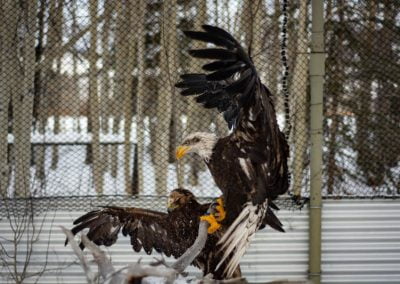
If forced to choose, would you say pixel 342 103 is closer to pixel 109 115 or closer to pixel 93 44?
pixel 93 44

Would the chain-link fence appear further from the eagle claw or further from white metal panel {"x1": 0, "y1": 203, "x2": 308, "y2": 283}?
the eagle claw

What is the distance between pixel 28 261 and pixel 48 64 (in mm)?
2077

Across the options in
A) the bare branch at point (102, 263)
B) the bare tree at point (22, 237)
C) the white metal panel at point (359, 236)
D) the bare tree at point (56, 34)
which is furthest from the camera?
the bare tree at point (56, 34)

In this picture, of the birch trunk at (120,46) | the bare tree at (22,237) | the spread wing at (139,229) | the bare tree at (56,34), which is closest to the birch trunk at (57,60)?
the bare tree at (56,34)

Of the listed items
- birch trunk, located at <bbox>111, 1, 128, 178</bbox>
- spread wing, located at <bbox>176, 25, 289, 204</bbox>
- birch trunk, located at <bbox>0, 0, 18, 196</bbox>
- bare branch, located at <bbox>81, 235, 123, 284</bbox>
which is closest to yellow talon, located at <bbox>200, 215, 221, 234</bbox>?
spread wing, located at <bbox>176, 25, 289, 204</bbox>

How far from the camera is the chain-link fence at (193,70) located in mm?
3576

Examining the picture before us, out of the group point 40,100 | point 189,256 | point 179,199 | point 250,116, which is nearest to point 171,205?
point 179,199

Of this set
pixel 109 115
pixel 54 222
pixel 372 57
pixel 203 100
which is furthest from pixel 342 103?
pixel 109 115

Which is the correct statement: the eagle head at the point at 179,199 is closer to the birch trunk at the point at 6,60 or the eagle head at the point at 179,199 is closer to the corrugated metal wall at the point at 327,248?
the corrugated metal wall at the point at 327,248

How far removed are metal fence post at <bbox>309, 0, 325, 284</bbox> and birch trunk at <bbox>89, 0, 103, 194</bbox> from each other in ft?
5.21

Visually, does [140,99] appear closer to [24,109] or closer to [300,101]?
[24,109]

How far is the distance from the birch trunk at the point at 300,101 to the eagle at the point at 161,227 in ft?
3.89

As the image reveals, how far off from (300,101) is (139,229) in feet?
5.39

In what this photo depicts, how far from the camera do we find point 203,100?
2623 mm
